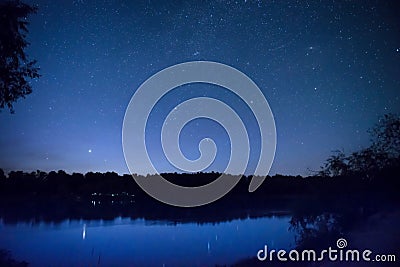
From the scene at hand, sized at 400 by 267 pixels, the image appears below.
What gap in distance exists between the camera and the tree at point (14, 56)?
5844 mm

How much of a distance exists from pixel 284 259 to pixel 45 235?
2912mm

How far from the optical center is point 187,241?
6.08 meters

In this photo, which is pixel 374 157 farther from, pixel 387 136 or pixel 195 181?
pixel 195 181

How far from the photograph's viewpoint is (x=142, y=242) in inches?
241

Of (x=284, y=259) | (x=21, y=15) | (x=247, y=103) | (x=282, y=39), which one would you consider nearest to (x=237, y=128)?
(x=247, y=103)

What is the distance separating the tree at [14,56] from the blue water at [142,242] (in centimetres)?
161

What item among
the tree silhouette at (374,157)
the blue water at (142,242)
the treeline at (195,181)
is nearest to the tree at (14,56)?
the treeline at (195,181)

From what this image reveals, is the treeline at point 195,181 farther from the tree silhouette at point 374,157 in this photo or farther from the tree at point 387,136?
the tree at point 387,136

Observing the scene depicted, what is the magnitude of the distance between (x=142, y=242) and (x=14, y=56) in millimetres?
2810

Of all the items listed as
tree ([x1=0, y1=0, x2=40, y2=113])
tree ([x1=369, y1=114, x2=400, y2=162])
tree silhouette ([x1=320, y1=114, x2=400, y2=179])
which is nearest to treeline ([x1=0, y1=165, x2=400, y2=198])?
tree silhouette ([x1=320, y1=114, x2=400, y2=179])

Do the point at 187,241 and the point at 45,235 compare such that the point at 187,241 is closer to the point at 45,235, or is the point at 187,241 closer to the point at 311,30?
the point at 45,235

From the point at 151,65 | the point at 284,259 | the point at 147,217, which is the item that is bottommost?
the point at 284,259

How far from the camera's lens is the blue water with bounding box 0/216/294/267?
19.0 feet

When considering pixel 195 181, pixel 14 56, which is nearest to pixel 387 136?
pixel 195 181
